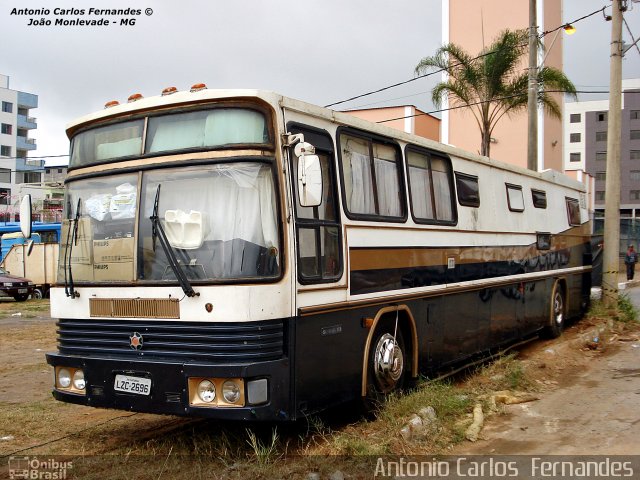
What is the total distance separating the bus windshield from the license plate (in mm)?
808

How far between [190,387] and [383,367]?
7.60 feet

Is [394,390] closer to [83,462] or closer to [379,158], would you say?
[379,158]

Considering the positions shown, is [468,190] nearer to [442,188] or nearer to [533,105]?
[442,188]

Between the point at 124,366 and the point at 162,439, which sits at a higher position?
the point at 124,366

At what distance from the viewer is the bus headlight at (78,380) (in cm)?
611

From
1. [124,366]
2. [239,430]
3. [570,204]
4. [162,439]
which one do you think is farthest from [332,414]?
[570,204]

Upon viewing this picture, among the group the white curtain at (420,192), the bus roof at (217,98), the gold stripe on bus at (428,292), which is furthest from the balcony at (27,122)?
the white curtain at (420,192)

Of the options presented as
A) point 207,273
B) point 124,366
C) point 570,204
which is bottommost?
point 124,366

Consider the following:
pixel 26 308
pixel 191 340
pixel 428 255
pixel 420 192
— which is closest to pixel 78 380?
pixel 191 340

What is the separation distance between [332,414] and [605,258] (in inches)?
369

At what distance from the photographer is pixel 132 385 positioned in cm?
576

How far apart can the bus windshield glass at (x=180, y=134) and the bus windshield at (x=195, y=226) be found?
22cm

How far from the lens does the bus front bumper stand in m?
5.39

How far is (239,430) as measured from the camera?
6.70m
